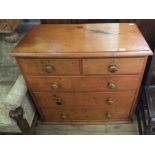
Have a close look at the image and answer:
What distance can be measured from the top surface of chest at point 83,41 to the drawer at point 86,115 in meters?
0.62

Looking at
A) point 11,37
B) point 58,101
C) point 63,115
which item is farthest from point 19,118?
point 11,37

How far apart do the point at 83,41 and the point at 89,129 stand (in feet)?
2.90

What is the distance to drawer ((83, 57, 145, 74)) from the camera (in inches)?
41.7

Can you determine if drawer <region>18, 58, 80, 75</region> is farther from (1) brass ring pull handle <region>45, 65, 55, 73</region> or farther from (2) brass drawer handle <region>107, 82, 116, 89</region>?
(2) brass drawer handle <region>107, 82, 116, 89</region>

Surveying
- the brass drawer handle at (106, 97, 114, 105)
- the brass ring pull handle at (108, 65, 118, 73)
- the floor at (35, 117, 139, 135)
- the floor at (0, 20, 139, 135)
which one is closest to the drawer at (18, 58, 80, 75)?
the brass ring pull handle at (108, 65, 118, 73)

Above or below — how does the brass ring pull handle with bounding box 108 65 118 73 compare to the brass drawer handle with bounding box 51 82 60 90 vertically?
above

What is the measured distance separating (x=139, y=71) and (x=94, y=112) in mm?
574

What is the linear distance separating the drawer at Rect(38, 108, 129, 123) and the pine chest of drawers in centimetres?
2

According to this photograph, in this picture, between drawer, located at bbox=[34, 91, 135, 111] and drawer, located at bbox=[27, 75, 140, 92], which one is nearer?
drawer, located at bbox=[27, 75, 140, 92]

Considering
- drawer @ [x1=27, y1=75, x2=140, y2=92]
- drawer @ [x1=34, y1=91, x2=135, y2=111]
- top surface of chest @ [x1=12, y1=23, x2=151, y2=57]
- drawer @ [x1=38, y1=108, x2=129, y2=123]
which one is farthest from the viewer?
drawer @ [x1=38, y1=108, x2=129, y2=123]

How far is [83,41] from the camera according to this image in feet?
3.68

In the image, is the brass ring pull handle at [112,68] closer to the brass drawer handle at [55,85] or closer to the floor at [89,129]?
the brass drawer handle at [55,85]
